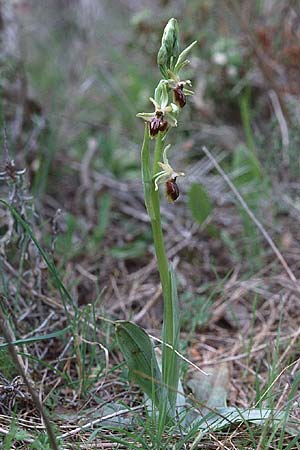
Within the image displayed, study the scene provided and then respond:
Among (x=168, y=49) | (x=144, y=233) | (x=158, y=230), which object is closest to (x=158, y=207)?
(x=158, y=230)

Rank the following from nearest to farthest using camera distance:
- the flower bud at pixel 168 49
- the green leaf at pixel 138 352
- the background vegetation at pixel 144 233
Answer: the flower bud at pixel 168 49 < the green leaf at pixel 138 352 < the background vegetation at pixel 144 233

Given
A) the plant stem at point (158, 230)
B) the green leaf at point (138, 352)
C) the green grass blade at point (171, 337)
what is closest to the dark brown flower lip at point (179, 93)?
the plant stem at point (158, 230)

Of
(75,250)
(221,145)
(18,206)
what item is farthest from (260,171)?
(18,206)

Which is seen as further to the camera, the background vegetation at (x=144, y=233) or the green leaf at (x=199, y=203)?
the green leaf at (x=199, y=203)

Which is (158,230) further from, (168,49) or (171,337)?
(168,49)

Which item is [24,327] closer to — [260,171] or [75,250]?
[75,250]

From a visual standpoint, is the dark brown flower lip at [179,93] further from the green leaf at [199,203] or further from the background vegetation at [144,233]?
the green leaf at [199,203]

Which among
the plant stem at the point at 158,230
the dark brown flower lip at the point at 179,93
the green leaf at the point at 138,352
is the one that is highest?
the dark brown flower lip at the point at 179,93
